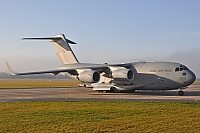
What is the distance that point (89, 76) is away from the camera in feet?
98.9

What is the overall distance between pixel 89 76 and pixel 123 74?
3426 millimetres

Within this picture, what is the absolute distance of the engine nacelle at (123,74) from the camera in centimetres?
2928

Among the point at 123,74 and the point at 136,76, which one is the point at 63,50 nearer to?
the point at 123,74

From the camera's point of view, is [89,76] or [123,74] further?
[89,76]

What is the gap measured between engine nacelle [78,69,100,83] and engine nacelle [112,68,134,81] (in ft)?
5.97

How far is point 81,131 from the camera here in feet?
29.1

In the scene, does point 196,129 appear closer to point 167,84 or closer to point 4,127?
point 4,127

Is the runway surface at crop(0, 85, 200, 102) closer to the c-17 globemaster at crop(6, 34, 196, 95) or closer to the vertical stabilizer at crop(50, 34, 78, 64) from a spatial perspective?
the c-17 globemaster at crop(6, 34, 196, 95)

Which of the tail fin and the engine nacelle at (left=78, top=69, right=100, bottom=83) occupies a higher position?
the tail fin

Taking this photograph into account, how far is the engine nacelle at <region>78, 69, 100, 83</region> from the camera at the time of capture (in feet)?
99.0

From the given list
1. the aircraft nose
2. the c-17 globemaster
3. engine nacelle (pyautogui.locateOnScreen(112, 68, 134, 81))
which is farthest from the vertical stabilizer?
the aircraft nose

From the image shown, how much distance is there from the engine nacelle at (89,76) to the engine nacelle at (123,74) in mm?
1820

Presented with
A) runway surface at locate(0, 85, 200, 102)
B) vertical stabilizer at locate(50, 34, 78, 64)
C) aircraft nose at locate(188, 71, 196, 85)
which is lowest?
runway surface at locate(0, 85, 200, 102)

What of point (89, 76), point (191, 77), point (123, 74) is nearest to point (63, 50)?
point (89, 76)
